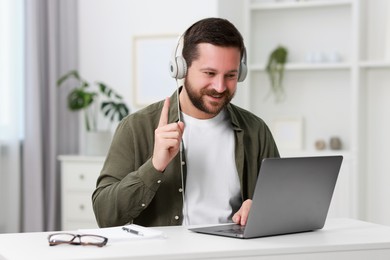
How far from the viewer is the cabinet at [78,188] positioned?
5188mm

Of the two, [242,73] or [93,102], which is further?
[93,102]

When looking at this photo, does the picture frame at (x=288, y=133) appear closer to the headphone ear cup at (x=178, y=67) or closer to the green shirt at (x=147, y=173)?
the green shirt at (x=147, y=173)

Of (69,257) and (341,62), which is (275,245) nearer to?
(69,257)

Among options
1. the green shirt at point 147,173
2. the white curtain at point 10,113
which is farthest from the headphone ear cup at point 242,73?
the white curtain at point 10,113

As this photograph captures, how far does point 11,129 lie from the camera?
5.18 m

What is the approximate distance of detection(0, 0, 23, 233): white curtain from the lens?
5.18 m

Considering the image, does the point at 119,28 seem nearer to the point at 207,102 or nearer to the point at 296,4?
the point at 296,4

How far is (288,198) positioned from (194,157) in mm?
572

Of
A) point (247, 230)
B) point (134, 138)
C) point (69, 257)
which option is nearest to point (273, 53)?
point (134, 138)

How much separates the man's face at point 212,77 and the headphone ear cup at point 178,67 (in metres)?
0.03

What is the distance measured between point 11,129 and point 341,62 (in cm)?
223

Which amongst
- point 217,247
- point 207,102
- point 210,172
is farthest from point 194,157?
point 217,247

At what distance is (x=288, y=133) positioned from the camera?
535 cm

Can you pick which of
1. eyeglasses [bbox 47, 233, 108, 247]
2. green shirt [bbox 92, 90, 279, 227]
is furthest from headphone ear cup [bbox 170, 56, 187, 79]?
eyeglasses [bbox 47, 233, 108, 247]
